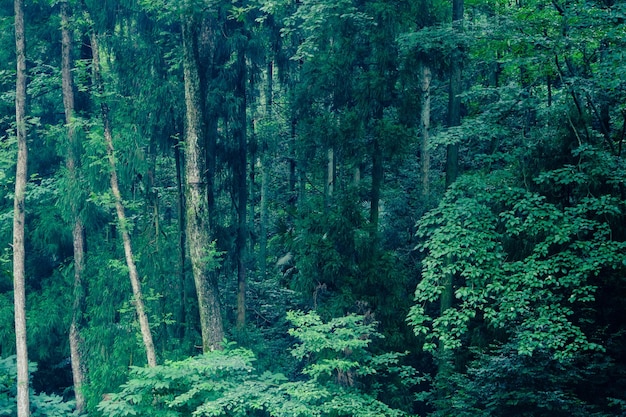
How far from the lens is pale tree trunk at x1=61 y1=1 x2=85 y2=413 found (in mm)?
13117

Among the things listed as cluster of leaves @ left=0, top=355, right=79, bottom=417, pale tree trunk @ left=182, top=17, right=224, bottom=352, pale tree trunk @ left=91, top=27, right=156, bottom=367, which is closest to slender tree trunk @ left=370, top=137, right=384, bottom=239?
pale tree trunk @ left=182, top=17, right=224, bottom=352

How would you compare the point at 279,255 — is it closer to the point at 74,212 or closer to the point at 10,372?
the point at 74,212

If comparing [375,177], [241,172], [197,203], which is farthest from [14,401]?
[375,177]

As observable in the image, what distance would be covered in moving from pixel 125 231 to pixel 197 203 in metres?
2.12

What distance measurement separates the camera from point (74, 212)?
516 inches

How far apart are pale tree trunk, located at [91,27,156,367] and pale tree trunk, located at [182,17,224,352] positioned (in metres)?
1.69

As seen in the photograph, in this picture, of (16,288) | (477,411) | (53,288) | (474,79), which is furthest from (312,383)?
(474,79)

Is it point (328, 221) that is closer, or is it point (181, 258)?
point (328, 221)

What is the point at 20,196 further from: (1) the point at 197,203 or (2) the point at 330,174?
(2) the point at 330,174

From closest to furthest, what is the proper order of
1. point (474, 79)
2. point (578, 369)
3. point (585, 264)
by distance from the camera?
point (585, 264)
point (578, 369)
point (474, 79)

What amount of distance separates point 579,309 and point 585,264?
6.65ft

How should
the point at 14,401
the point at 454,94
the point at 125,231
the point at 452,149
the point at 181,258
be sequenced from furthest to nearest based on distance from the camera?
the point at 181,258
the point at 125,231
the point at 14,401
the point at 454,94
the point at 452,149

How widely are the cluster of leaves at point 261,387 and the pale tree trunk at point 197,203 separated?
1.17m

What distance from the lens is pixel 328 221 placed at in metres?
11.5
